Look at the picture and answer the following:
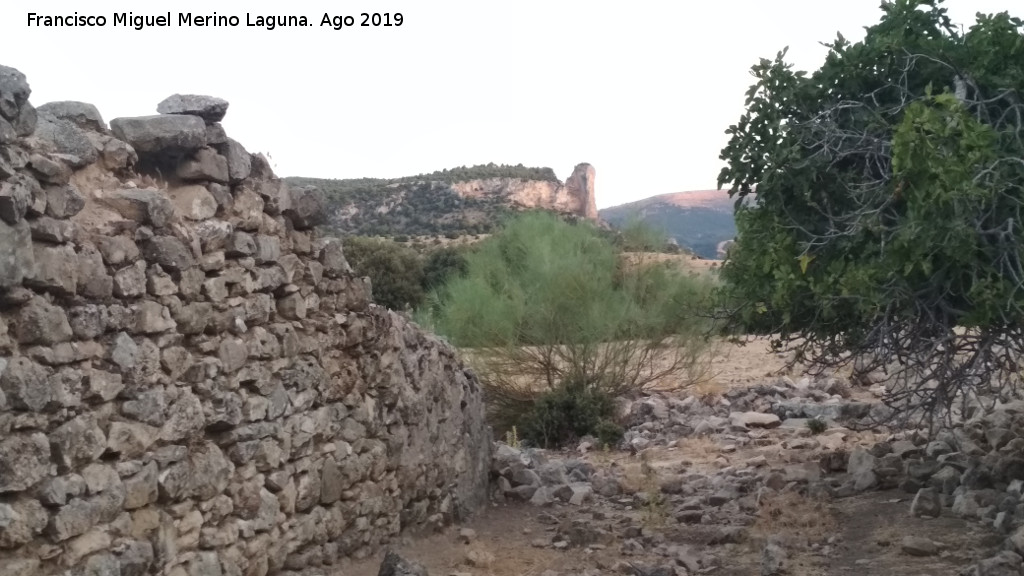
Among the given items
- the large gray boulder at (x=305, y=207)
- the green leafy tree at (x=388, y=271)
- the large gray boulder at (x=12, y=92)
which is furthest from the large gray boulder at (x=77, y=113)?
the green leafy tree at (x=388, y=271)

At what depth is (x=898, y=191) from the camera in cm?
563

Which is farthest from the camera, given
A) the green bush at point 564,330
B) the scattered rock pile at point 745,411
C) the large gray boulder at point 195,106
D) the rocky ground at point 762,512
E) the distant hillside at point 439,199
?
the distant hillside at point 439,199

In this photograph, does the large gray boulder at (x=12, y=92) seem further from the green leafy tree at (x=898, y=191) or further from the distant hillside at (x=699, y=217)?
the distant hillside at (x=699, y=217)

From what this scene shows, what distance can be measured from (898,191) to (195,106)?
3921 mm

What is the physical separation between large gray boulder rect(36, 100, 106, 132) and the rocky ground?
2.79 meters

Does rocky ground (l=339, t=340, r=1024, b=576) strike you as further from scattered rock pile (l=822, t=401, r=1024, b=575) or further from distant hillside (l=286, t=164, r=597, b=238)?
distant hillside (l=286, t=164, r=597, b=238)

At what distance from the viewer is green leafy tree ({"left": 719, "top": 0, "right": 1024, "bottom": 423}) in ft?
17.4

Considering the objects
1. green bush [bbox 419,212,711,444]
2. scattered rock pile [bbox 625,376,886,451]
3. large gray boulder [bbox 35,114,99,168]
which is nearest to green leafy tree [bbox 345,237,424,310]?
green bush [bbox 419,212,711,444]

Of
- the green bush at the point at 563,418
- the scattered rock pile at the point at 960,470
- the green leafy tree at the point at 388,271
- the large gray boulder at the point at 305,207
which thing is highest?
the large gray boulder at the point at 305,207

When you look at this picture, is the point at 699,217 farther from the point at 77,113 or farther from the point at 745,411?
the point at 77,113

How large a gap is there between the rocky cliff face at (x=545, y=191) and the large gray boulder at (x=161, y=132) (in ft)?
96.9

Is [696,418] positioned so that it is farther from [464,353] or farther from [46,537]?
[46,537]

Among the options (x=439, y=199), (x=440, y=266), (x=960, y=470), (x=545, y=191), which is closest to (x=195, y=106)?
(x=960, y=470)

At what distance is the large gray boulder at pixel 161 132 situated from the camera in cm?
427
